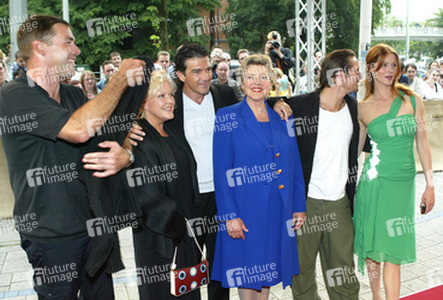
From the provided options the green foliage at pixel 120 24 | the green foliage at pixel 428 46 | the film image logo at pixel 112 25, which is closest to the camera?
the film image logo at pixel 112 25

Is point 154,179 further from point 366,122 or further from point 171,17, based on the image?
point 171,17

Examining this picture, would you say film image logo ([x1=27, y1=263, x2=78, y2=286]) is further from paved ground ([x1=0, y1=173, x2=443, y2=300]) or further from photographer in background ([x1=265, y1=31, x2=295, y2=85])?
photographer in background ([x1=265, y1=31, x2=295, y2=85])

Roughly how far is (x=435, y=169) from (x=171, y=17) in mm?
23400

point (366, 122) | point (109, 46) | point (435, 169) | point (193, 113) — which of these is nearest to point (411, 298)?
point (366, 122)

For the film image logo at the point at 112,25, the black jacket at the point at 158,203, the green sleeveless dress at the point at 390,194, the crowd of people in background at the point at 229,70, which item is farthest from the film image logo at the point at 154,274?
the film image logo at the point at 112,25

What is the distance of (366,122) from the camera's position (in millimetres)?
3678

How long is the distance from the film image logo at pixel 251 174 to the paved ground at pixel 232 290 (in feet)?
4.88

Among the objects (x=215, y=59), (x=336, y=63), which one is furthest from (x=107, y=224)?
(x=215, y=59)

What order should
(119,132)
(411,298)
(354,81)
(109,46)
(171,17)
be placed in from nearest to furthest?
(119,132), (354,81), (411,298), (109,46), (171,17)

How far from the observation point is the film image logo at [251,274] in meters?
3.29

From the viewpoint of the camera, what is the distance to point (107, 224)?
2.41 metres

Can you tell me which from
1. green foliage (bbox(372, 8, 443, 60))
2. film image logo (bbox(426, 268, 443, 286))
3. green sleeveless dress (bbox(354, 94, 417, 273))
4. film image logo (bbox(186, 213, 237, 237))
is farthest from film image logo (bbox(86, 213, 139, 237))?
green foliage (bbox(372, 8, 443, 60))

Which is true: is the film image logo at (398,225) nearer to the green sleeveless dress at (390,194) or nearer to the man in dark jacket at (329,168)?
the green sleeveless dress at (390,194)

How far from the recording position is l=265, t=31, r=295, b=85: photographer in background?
8672 mm
